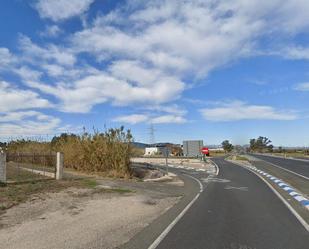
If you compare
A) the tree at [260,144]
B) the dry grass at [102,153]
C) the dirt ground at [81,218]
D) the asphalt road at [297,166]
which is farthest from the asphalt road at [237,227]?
the tree at [260,144]

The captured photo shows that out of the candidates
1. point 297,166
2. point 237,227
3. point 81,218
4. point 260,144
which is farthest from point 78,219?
point 260,144

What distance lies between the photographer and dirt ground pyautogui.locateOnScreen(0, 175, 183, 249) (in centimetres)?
951

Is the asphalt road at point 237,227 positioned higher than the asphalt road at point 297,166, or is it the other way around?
the asphalt road at point 297,166

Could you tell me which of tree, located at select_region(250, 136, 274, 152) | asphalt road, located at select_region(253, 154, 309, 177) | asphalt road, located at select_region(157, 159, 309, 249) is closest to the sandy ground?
asphalt road, located at select_region(157, 159, 309, 249)

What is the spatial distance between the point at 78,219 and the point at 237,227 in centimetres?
436

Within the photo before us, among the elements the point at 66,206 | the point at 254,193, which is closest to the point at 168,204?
the point at 66,206

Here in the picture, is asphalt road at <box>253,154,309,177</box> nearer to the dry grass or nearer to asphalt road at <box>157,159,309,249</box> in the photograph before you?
the dry grass

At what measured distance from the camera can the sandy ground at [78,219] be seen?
9492 mm

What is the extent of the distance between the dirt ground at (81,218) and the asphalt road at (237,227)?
46.4 inches

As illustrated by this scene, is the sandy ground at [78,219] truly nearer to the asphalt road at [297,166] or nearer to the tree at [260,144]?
the asphalt road at [297,166]

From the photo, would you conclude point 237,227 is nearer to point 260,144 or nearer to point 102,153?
point 102,153

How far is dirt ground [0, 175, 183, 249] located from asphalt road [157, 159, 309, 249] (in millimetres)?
1179

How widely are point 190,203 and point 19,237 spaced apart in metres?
7.84

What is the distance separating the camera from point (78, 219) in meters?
12.5
